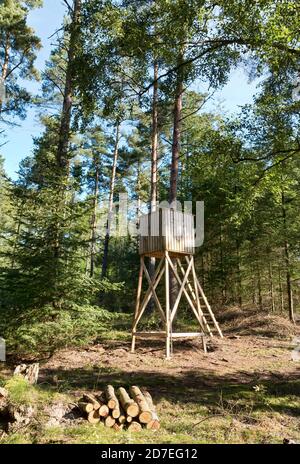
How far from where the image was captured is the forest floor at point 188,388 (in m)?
4.59

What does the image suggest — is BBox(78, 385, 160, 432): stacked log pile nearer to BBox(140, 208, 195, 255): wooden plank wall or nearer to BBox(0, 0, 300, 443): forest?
BBox(0, 0, 300, 443): forest

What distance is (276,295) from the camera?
2334 cm

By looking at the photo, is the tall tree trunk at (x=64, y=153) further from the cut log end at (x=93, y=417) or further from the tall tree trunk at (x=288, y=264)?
the tall tree trunk at (x=288, y=264)

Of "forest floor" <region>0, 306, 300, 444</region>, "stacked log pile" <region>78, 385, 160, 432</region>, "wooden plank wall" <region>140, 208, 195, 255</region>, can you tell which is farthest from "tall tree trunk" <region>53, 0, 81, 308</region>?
"stacked log pile" <region>78, 385, 160, 432</region>

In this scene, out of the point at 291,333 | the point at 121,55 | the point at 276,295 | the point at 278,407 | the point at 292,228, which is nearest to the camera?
the point at 278,407

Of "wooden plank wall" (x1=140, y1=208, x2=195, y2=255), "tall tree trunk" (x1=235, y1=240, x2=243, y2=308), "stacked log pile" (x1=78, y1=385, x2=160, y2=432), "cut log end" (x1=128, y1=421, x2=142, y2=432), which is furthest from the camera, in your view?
"tall tree trunk" (x1=235, y1=240, x2=243, y2=308)

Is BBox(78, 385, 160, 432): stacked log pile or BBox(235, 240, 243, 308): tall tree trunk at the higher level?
BBox(235, 240, 243, 308): tall tree trunk

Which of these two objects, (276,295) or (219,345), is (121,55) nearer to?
(219,345)

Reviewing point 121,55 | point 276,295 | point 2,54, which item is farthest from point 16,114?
point 276,295

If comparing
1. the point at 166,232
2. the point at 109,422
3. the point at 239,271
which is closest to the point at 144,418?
the point at 109,422

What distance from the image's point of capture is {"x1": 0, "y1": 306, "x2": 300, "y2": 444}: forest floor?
4590 mm

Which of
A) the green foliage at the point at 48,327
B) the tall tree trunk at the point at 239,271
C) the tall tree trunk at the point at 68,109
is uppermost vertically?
the tall tree trunk at the point at 68,109

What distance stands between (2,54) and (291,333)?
16353 millimetres

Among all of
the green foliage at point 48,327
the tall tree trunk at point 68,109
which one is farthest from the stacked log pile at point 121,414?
the tall tree trunk at point 68,109
